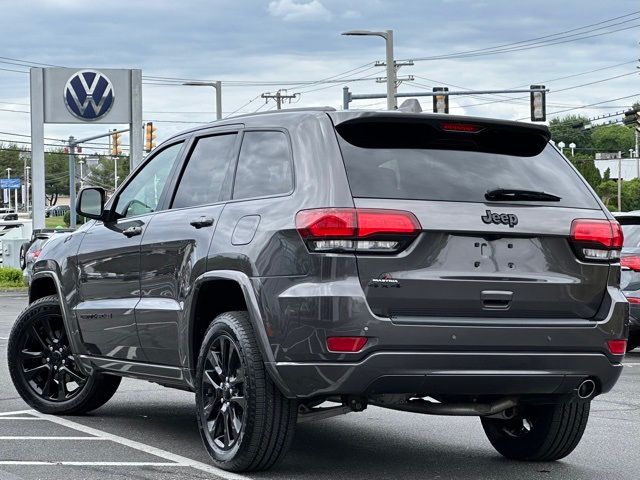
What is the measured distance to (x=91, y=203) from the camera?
8.34 meters

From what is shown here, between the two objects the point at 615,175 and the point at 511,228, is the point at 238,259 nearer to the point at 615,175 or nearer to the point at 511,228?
the point at 511,228

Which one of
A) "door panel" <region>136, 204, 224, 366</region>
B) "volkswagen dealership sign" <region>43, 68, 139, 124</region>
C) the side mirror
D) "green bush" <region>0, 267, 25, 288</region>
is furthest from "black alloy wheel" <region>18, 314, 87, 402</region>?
"volkswagen dealership sign" <region>43, 68, 139, 124</region>

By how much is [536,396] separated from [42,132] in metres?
34.2

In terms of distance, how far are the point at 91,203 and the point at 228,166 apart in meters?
1.55

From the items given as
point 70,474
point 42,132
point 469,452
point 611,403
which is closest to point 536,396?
point 469,452

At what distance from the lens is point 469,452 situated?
7.61m

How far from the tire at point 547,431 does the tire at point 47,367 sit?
2.94 meters

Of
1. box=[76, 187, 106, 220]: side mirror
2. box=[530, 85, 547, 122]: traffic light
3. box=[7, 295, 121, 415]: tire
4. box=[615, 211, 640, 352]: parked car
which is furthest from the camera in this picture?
box=[530, 85, 547, 122]: traffic light

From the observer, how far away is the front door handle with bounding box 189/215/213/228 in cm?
691

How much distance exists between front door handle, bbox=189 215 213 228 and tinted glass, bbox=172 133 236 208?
0.52 feet

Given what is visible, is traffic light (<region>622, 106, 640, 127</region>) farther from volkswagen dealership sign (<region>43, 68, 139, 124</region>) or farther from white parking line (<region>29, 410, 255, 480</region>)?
white parking line (<region>29, 410, 255, 480</region>)

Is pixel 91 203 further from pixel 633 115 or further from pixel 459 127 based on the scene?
pixel 633 115

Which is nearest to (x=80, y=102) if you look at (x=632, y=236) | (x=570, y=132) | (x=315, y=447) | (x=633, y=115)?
(x=633, y=115)

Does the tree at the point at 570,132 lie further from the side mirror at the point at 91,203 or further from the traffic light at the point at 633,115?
the side mirror at the point at 91,203
